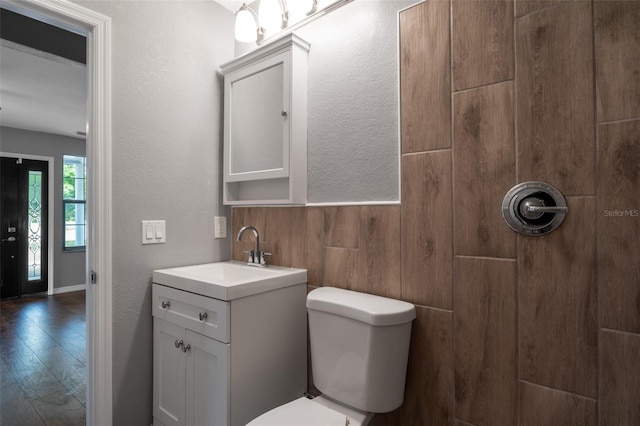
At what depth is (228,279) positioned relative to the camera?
60.8 inches

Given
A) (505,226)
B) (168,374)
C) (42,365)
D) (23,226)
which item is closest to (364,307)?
(505,226)

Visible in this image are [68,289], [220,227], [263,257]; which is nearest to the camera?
[263,257]

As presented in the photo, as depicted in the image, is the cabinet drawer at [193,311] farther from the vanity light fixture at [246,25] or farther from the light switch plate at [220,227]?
the vanity light fixture at [246,25]

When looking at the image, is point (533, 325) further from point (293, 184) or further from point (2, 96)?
point (2, 96)

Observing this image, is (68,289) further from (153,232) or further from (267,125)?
(267,125)

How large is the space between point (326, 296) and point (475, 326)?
1.79 feet

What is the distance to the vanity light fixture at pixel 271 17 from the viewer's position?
165 cm

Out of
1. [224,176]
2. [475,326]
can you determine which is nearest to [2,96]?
[224,176]

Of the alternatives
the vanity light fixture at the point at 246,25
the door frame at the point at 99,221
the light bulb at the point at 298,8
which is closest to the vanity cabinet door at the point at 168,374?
the door frame at the point at 99,221

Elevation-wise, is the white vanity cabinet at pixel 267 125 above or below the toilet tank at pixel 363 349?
above

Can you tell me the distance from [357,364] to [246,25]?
173cm

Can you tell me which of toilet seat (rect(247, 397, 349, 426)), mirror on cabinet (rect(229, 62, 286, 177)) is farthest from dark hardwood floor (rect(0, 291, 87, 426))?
mirror on cabinet (rect(229, 62, 286, 177))

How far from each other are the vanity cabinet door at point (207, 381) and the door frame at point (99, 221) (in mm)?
404

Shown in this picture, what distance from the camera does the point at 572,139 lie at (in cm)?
99
